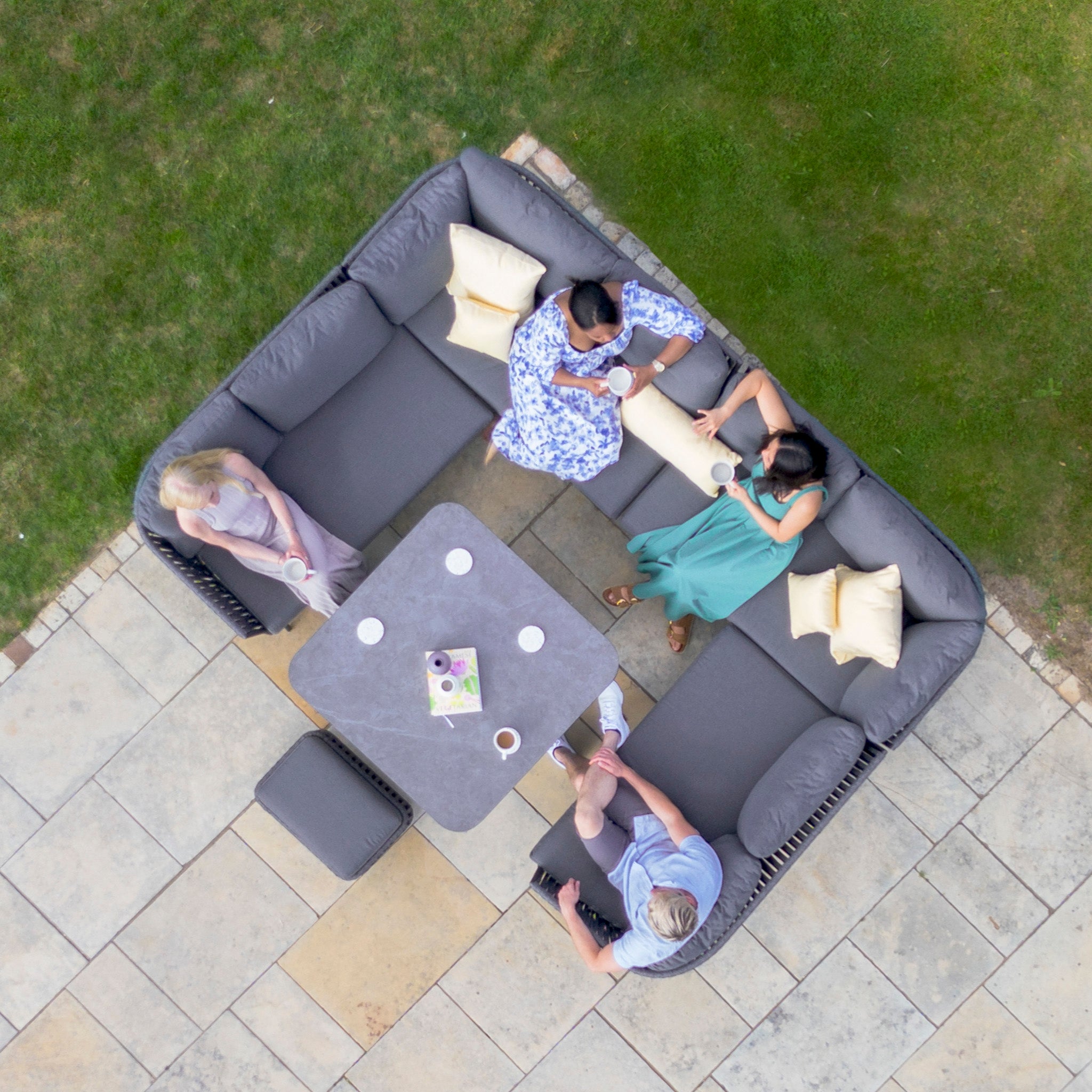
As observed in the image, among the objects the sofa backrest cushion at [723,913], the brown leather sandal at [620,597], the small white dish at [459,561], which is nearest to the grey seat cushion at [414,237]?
the small white dish at [459,561]

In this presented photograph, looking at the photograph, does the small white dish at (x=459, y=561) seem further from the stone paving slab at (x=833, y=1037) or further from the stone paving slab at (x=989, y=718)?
the stone paving slab at (x=833, y=1037)

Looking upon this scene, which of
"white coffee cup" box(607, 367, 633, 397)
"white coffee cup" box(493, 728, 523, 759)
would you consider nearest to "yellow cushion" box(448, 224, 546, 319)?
"white coffee cup" box(607, 367, 633, 397)

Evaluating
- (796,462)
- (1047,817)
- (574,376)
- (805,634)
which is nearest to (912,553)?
(805,634)

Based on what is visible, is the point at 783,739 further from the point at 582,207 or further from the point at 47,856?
the point at 47,856

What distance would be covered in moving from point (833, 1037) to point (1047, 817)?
5.91 ft

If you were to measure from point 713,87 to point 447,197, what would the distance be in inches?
83.5

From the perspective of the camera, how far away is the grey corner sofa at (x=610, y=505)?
3.63 m

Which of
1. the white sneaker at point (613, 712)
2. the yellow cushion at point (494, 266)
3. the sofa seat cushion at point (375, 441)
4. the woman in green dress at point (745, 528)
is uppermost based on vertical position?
the yellow cushion at point (494, 266)

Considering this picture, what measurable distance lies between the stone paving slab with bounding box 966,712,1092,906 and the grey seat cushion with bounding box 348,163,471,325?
4417 millimetres

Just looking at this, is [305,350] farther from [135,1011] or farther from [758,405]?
[135,1011]

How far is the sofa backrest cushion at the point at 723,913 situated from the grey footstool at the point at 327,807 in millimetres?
1570

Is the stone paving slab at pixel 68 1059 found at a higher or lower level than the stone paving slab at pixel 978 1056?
higher

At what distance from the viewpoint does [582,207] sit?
15.2 feet

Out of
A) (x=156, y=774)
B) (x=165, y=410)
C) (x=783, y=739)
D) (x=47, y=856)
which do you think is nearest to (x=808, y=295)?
(x=783, y=739)
